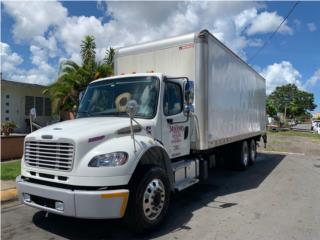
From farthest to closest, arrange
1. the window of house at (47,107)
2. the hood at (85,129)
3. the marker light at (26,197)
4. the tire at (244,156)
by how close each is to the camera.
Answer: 1. the window of house at (47,107)
2. the tire at (244,156)
3. the marker light at (26,197)
4. the hood at (85,129)

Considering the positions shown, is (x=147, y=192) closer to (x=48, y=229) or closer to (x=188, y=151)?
(x=48, y=229)

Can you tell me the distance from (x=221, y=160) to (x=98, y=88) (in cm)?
554

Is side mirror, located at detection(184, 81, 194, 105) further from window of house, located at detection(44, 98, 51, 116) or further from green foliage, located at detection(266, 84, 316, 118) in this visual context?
green foliage, located at detection(266, 84, 316, 118)

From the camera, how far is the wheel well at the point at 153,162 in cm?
505

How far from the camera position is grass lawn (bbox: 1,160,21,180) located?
8586mm

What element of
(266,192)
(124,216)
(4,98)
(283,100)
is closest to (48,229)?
(124,216)

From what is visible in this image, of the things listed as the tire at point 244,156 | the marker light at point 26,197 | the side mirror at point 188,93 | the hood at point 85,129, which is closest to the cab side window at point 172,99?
the side mirror at point 188,93

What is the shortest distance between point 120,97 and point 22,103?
17.8 meters

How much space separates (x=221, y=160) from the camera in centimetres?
1066

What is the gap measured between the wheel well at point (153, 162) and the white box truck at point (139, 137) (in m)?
0.02

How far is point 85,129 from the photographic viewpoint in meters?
4.97

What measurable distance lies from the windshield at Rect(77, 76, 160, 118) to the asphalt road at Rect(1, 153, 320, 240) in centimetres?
194

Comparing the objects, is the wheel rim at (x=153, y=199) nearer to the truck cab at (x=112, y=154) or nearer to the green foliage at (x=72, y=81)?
the truck cab at (x=112, y=154)

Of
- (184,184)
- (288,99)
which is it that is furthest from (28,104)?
(288,99)
